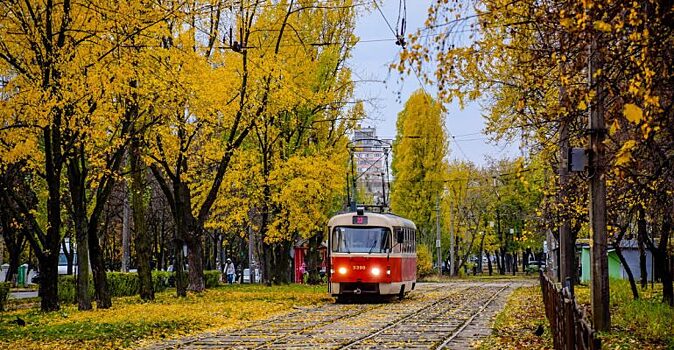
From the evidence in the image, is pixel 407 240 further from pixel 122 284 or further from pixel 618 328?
pixel 618 328

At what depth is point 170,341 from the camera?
662 inches

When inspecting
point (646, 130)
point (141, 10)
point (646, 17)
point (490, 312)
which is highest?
point (141, 10)

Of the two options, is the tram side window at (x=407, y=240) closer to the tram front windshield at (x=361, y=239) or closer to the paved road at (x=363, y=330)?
the tram front windshield at (x=361, y=239)

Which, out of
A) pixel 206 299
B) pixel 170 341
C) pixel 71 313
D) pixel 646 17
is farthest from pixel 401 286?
pixel 646 17

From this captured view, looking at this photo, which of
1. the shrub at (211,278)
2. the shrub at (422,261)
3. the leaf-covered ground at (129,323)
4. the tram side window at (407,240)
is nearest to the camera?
the leaf-covered ground at (129,323)

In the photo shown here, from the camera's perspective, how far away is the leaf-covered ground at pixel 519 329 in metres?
15.7

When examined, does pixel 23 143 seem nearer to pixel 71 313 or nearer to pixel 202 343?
pixel 71 313

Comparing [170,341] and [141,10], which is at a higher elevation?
[141,10]

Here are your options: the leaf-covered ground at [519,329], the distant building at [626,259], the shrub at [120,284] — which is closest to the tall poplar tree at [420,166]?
the distant building at [626,259]

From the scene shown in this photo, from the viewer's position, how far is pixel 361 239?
101 feet

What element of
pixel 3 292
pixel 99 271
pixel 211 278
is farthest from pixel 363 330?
pixel 211 278

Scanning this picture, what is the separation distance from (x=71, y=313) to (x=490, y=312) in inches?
435

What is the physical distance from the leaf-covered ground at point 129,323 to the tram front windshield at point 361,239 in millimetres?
2264

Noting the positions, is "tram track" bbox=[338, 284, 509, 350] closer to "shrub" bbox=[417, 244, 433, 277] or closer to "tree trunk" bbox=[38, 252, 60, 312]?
"tree trunk" bbox=[38, 252, 60, 312]
